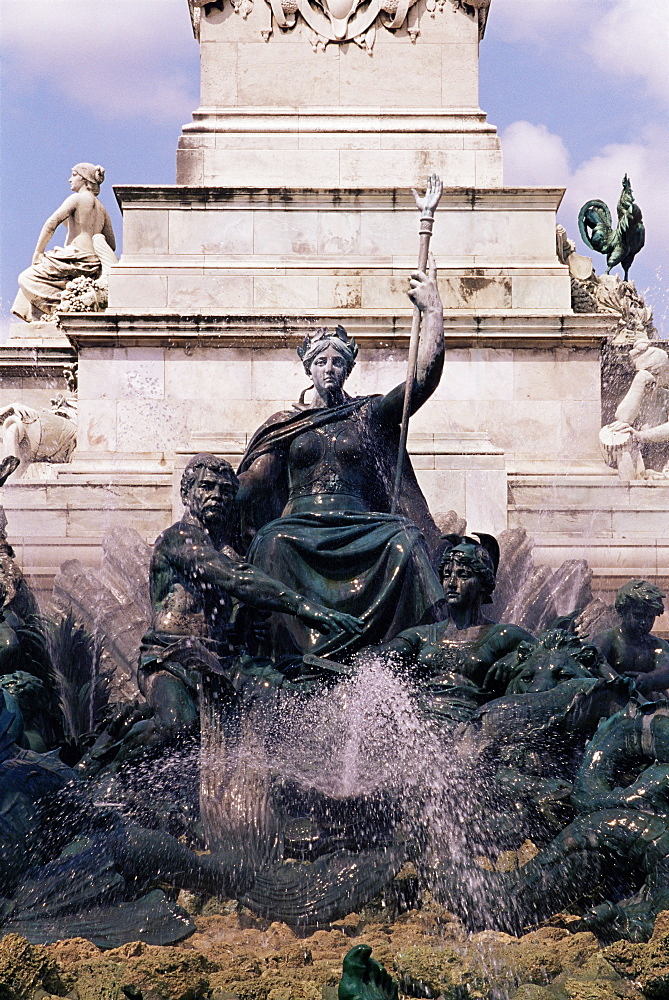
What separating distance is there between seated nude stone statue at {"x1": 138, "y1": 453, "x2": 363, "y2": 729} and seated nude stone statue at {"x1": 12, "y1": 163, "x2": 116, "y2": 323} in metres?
8.35

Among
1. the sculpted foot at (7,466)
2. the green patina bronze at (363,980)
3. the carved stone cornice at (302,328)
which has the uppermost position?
the carved stone cornice at (302,328)

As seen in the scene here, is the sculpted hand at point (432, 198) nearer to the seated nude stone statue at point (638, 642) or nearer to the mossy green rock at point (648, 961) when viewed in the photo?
Result: the seated nude stone statue at point (638, 642)

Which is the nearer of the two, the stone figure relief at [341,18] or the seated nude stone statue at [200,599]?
the seated nude stone statue at [200,599]

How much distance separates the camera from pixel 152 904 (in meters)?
9.77

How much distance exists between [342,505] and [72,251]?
8529mm

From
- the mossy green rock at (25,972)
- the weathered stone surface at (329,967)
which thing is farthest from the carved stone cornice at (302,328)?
the mossy green rock at (25,972)

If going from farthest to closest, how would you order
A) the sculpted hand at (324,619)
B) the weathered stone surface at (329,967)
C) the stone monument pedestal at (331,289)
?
the stone monument pedestal at (331,289), the sculpted hand at (324,619), the weathered stone surface at (329,967)

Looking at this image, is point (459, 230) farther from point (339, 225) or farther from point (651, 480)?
point (651, 480)

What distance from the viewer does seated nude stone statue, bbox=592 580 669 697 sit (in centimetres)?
1302

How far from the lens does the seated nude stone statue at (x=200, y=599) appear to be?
11812 mm

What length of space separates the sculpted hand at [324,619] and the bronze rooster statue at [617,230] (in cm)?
915

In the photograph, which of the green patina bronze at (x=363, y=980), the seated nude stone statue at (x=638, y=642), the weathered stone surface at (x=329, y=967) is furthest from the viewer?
the seated nude stone statue at (x=638, y=642)

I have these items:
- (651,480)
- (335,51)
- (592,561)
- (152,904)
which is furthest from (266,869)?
(335,51)

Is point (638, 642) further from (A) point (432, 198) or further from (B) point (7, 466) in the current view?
(B) point (7, 466)
